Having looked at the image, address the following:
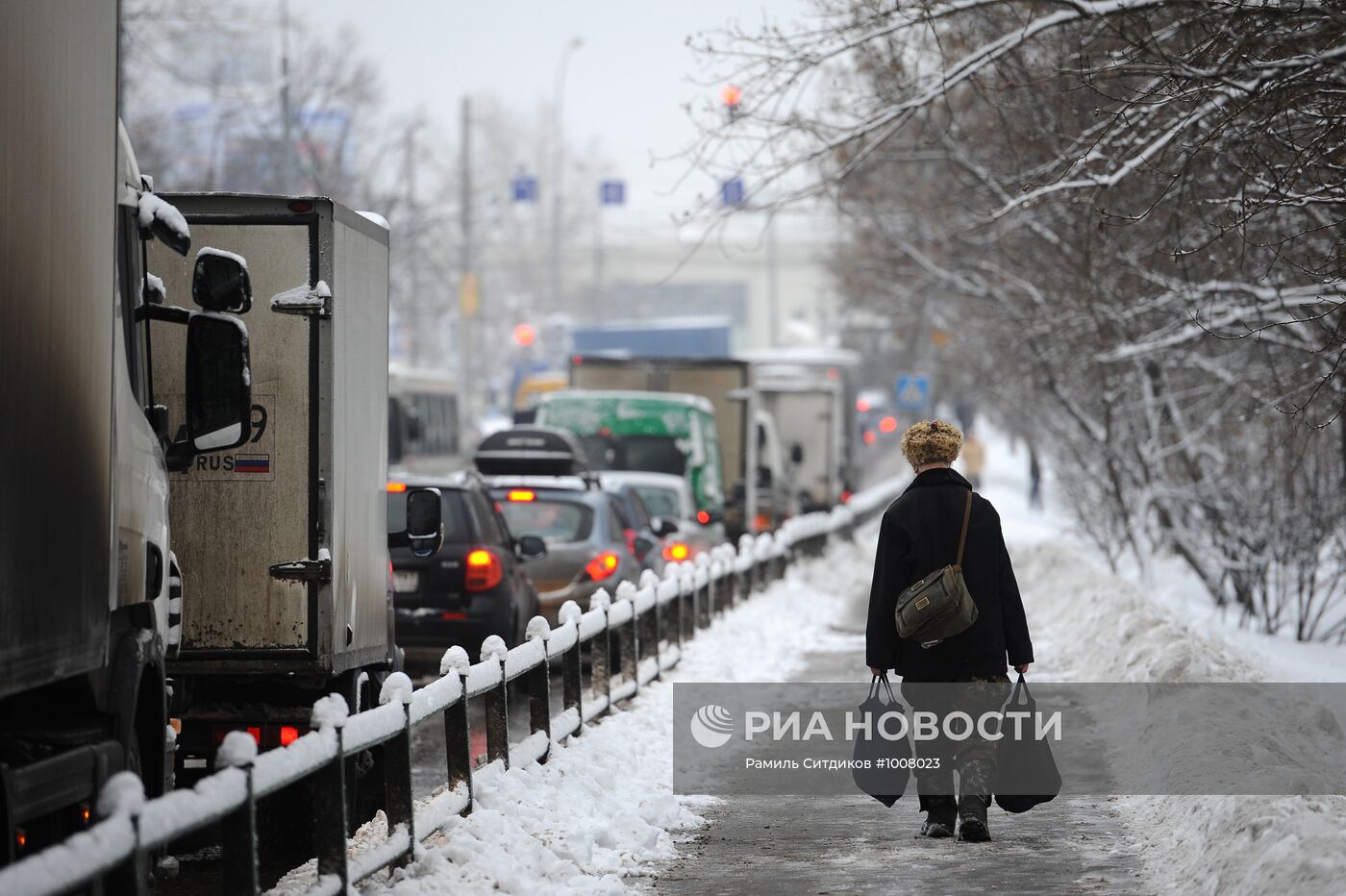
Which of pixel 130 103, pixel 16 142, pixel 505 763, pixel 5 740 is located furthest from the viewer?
pixel 130 103

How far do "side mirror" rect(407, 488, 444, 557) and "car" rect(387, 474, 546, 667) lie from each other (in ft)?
10.6

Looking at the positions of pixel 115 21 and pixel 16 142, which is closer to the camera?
pixel 16 142

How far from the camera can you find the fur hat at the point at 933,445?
8.27m

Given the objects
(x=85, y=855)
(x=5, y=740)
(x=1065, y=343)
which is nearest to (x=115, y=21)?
(x=5, y=740)

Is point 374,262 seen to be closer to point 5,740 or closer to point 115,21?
point 115,21

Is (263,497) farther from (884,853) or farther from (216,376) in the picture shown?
(884,853)

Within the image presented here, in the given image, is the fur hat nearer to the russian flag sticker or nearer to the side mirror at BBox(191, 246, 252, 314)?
the russian flag sticker

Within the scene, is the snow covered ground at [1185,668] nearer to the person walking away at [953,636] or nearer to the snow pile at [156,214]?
the person walking away at [953,636]

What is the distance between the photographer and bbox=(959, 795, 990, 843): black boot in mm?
8062

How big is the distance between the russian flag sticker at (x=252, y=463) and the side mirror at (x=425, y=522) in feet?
6.04

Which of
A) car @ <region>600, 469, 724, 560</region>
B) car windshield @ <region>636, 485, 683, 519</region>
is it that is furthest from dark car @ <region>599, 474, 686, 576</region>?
car windshield @ <region>636, 485, 683, 519</region>

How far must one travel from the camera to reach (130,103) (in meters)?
38.3

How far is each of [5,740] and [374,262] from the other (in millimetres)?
4196

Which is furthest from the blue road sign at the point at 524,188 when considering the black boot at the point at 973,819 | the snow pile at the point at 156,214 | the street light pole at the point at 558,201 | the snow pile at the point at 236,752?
the snow pile at the point at 236,752
